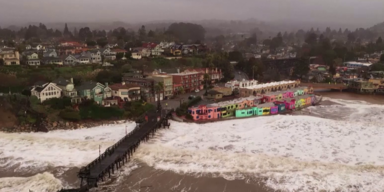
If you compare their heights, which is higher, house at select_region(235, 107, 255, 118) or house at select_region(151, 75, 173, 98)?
house at select_region(151, 75, 173, 98)

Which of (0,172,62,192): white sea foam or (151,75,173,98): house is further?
(151,75,173,98): house

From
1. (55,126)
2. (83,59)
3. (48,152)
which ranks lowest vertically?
(48,152)

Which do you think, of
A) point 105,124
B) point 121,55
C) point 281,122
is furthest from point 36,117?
point 121,55

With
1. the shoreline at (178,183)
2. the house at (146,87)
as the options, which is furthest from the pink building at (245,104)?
the shoreline at (178,183)

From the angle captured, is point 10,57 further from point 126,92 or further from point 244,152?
point 244,152

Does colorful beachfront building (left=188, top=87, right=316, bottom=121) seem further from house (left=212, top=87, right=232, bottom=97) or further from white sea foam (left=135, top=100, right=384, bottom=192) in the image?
house (left=212, top=87, right=232, bottom=97)

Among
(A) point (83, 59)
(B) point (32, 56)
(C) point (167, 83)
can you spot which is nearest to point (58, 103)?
(C) point (167, 83)

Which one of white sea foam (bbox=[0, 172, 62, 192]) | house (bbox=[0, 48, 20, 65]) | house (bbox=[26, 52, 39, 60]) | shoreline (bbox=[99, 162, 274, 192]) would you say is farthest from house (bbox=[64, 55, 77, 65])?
shoreline (bbox=[99, 162, 274, 192])
